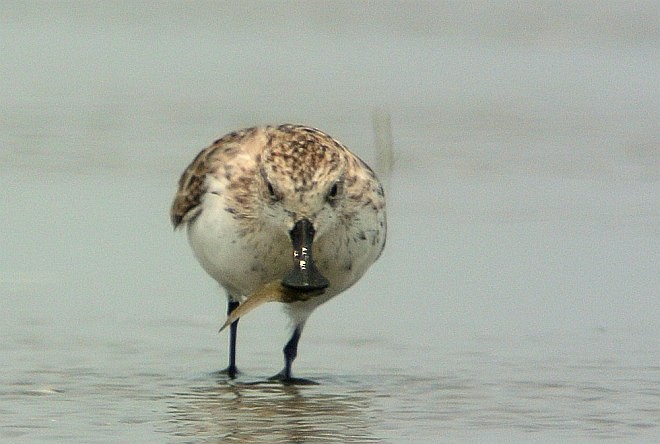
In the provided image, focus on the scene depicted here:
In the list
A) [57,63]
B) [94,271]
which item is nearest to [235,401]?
[94,271]

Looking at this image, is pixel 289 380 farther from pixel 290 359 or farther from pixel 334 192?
pixel 334 192

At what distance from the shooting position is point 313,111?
15.9 meters

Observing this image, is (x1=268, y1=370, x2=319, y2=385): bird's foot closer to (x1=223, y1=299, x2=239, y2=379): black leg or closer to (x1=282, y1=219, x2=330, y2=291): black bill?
(x1=223, y1=299, x2=239, y2=379): black leg

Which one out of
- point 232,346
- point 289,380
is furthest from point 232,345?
point 289,380

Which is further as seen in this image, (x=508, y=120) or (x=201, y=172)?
(x=508, y=120)

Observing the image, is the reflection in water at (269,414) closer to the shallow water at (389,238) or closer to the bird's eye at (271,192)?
the shallow water at (389,238)

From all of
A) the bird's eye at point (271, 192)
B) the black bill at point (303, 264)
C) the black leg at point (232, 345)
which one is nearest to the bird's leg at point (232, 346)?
the black leg at point (232, 345)

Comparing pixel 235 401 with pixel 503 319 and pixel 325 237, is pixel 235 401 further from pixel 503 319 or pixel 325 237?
pixel 503 319

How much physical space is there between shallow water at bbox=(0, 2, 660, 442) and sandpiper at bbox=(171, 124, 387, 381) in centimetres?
45

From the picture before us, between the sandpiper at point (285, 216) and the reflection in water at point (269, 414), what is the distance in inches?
13.8

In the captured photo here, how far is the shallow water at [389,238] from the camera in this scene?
7.77 metres

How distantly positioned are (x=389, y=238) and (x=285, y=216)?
3331 millimetres

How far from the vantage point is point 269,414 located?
7.58 meters

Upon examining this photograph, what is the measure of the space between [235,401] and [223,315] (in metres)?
1.75
